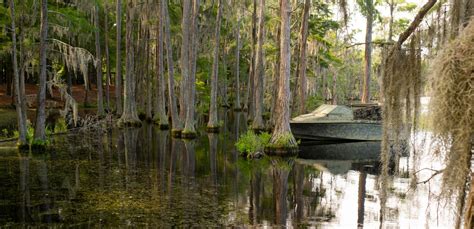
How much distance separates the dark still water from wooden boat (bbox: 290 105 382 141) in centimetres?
352

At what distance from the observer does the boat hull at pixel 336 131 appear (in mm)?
21344

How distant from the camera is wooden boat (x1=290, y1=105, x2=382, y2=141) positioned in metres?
21.2

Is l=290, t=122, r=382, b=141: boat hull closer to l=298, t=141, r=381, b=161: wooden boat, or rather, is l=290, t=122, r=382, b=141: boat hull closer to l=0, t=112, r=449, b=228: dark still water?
l=298, t=141, r=381, b=161: wooden boat

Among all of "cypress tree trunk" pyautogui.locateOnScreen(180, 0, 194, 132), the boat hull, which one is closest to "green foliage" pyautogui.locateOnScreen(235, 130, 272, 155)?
the boat hull

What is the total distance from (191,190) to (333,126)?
40.4 feet

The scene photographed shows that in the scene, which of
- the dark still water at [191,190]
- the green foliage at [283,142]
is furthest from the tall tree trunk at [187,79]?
the green foliage at [283,142]

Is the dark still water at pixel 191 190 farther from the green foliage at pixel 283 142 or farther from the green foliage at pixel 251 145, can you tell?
the green foliage at pixel 283 142

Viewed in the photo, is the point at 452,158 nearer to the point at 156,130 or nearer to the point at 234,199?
the point at 234,199

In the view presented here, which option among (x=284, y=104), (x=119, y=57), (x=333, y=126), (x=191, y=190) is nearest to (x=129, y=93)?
(x=119, y=57)

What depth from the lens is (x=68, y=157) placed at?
14805mm

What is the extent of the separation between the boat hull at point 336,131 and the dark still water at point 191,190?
140 inches

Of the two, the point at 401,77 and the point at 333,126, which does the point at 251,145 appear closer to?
the point at 333,126

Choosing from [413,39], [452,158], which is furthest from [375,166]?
[452,158]

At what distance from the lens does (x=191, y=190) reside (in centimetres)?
1045
